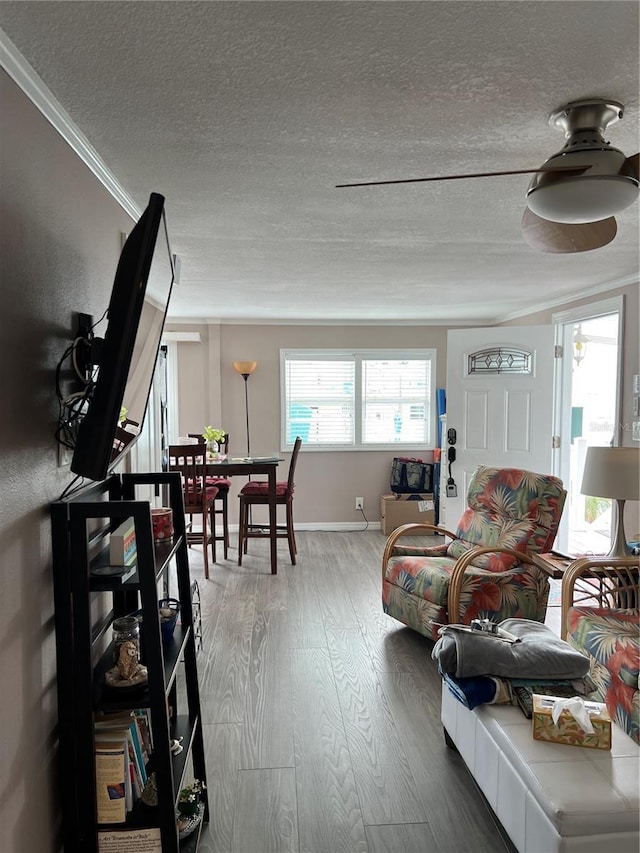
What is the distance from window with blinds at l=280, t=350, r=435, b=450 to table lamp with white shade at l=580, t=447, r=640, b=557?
3501 millimetres

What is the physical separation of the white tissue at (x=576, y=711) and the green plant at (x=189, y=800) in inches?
47.1

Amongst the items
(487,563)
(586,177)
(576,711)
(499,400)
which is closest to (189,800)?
(576,711)

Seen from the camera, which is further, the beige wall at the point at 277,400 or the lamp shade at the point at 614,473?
the beige wall at the point at 277,400

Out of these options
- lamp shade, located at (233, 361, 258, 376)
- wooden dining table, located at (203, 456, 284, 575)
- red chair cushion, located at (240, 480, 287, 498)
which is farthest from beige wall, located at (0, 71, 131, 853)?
lamp shade, located at (233, 361, 258, 376)

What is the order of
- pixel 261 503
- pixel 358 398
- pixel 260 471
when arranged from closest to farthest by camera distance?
pixel 260 471 → pixel 261 503 → pixel 358 398

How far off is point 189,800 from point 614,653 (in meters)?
Result: 1.71

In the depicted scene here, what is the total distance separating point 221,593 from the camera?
439 centimetres

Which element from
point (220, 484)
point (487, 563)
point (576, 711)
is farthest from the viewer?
point (220, 484)

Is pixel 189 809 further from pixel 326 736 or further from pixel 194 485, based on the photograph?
pixel 194 485

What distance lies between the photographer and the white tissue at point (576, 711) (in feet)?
5.90

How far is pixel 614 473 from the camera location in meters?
3.02

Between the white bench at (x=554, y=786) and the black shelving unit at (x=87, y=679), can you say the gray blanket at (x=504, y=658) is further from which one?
the black shelving unit at (x=87, y=679)

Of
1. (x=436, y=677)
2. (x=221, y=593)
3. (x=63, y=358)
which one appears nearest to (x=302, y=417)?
(x=221, y=593)

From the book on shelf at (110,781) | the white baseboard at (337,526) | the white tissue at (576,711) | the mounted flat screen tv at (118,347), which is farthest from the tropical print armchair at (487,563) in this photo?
the white baseboard at (337,526)
